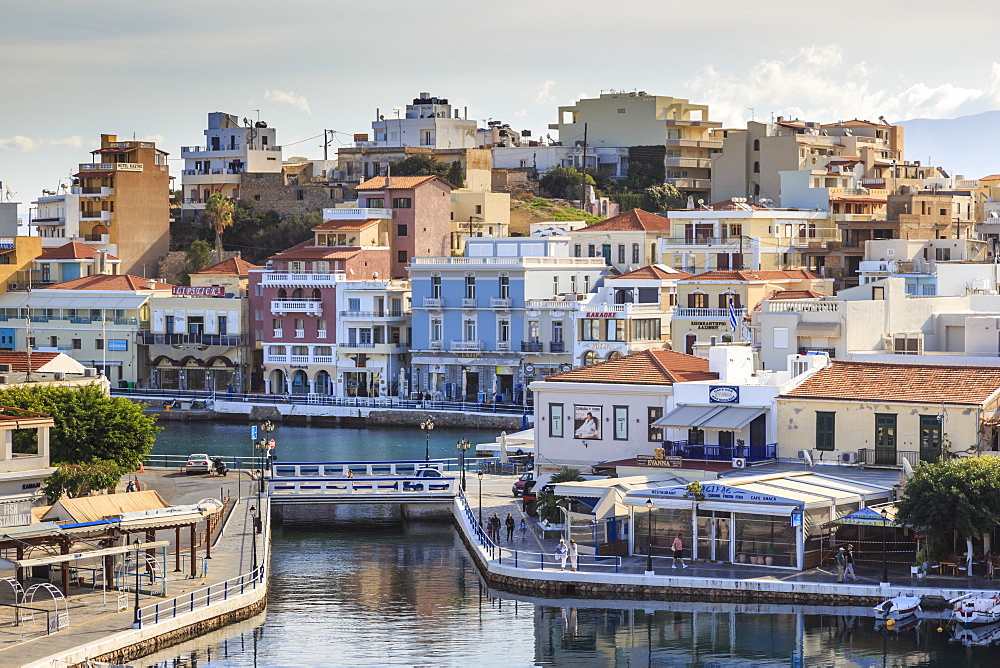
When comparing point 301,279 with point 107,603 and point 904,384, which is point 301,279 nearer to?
point 904,384

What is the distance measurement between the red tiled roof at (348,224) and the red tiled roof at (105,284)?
11.7 meters

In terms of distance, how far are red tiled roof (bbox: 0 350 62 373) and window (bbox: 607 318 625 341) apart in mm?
25014

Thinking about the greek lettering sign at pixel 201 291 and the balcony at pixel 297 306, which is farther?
the greek lettering sign at pixel 201 291

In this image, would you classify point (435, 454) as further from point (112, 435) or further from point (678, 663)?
point (678, 663)

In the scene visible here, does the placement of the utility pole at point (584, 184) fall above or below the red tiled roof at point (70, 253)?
above

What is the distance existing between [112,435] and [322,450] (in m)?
24.1

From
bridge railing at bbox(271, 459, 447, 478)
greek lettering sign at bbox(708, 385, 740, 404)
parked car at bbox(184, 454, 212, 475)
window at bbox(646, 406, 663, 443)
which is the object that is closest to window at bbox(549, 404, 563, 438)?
window at bbox(646, 406, 663, 443)

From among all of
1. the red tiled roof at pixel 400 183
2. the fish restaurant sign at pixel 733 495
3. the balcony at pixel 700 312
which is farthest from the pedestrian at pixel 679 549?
the red tiled roof at pixel 400 183

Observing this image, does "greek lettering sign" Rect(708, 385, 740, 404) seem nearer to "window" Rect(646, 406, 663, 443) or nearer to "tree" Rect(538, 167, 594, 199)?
"window" Rect(646, 406, 663, 443)

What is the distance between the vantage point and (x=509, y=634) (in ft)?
130

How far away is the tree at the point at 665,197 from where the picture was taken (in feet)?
393

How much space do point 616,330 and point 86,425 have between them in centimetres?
3434

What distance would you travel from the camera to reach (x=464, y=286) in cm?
8862

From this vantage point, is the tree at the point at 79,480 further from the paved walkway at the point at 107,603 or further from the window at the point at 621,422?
the window at the point at 621,422
